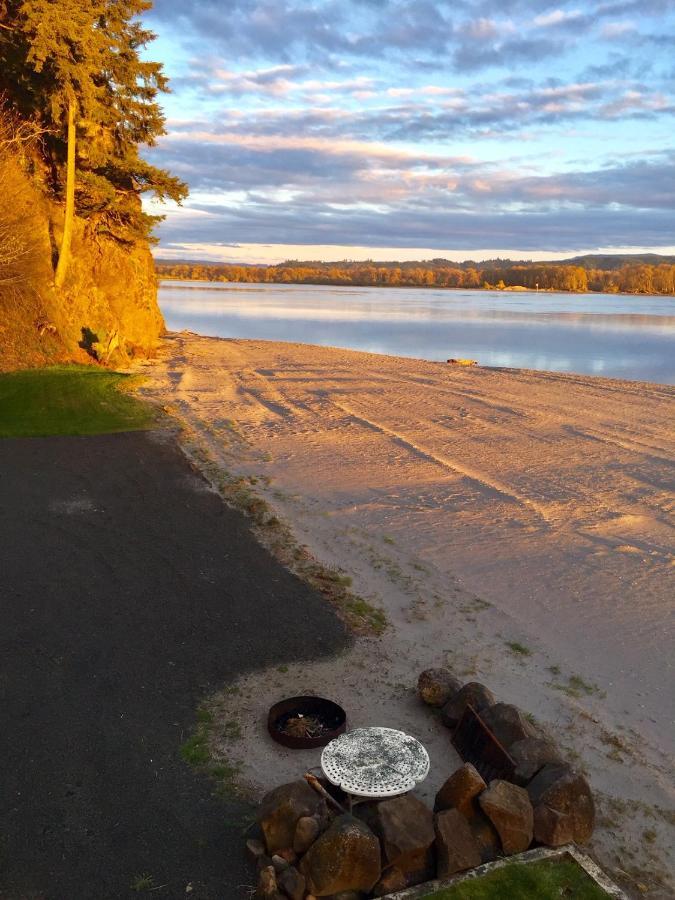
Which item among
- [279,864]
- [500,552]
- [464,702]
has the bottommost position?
[500,552]

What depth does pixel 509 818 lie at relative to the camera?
4.39 metres

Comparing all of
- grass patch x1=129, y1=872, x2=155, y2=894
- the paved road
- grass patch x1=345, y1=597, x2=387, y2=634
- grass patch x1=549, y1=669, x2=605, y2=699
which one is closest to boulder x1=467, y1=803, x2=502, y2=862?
the paved road

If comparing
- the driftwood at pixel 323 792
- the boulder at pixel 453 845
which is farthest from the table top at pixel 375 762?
the boulder at pixel 453 845

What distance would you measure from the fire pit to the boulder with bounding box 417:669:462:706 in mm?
762

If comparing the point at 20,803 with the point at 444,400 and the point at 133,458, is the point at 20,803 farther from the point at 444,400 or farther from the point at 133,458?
the point at 444,400

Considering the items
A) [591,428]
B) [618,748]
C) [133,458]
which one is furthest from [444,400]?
[618,748]

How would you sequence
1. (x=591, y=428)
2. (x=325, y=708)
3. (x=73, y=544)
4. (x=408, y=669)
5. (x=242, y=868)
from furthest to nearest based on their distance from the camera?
1. (x=591, y=428)
2. (x=73, y=544)
3. (x=408, y=669)
4. (x=325, y=708)
5. (x=242, y=868)

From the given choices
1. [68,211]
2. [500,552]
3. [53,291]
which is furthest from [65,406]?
[500,552]

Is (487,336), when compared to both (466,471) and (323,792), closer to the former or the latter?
(466,471)

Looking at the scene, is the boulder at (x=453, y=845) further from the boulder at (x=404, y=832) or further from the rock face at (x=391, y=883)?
the rock face at (x=391, y=883)

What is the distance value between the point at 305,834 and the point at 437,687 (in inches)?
82.1

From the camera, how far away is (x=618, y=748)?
5719mm

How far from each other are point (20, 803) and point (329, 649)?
3164mm

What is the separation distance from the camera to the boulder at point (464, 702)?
569 centimetres
